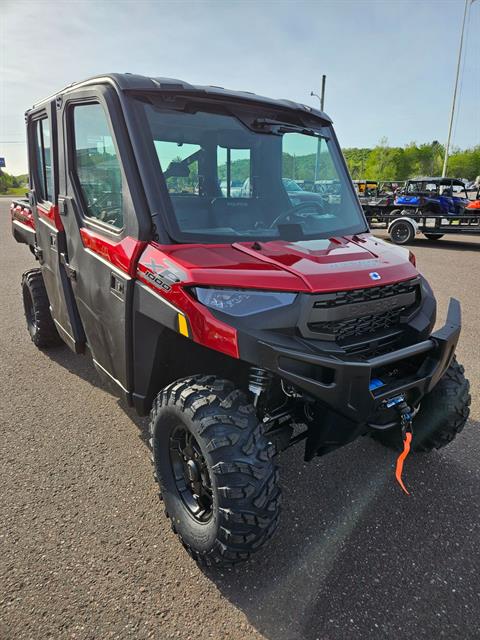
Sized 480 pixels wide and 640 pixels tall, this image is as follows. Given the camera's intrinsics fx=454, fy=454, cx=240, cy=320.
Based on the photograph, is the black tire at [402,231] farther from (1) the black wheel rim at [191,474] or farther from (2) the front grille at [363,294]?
(1) the black wheel rim at [191,474]

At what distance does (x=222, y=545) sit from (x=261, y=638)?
387 millimetres

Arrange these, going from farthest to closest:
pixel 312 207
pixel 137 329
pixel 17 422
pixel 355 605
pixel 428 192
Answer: pixel 428 192 → pixel 17 422 → pixel 312 207 → pixel 137 329 → pixel 355 605

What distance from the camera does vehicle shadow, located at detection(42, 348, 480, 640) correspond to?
197 centimetres

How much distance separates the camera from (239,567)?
2.23 meters

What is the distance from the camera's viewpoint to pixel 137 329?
242cm

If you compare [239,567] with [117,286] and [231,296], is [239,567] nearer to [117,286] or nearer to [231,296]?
[231,296]

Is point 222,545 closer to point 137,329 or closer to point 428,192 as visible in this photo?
point 137,329

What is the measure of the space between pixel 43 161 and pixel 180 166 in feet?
5.45

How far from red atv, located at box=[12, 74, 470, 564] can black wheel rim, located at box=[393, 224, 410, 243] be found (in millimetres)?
10828

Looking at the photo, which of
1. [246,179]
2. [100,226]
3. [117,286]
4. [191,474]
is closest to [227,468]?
[191,474]

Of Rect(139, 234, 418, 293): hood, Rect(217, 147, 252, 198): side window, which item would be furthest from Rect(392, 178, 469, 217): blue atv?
Rect(139, 234, 418, 293): hood

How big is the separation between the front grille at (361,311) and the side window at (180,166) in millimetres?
1039

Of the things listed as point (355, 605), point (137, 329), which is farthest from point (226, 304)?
point (355, 605)

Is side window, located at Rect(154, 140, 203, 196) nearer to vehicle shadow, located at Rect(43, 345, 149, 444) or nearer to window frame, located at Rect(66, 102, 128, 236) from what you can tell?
window frame, located at Rect(66, 102, 128, 236)
